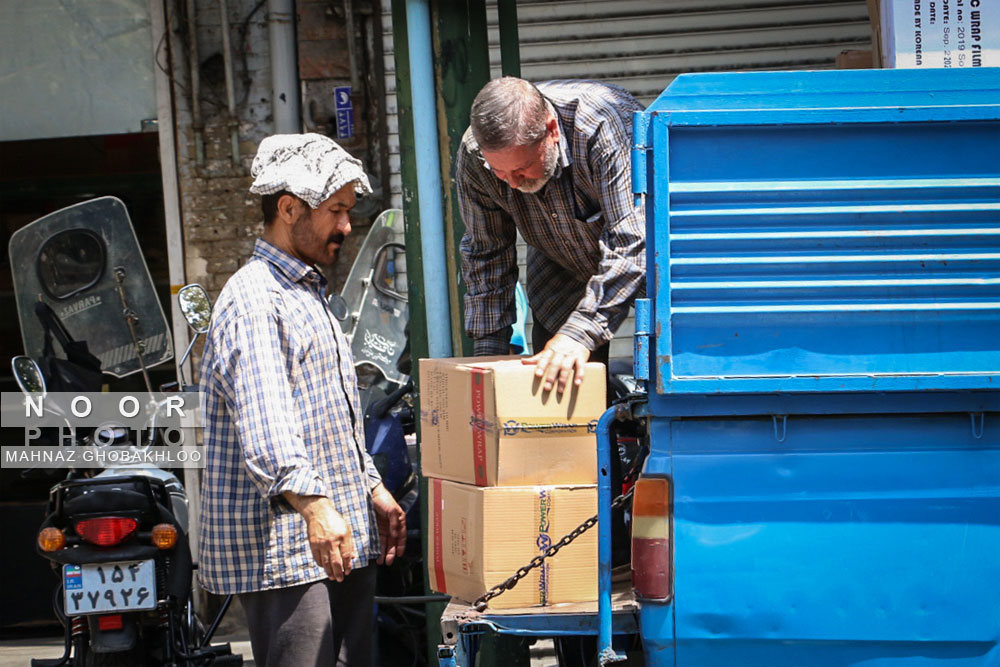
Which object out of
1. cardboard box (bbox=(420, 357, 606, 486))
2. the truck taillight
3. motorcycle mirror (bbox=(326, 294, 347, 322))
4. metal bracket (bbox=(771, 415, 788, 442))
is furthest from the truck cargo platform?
motorcycle mirror (bbox=(326, 294, 347, 322))

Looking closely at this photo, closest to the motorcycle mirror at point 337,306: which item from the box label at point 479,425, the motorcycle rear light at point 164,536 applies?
the motorcycle rear light at point 164,536

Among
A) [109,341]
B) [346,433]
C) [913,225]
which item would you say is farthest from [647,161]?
[109,341]

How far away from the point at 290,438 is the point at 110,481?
1.65 metres

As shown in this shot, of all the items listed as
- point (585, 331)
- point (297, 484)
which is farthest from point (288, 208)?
point (585, 331)

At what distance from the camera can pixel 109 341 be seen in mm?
6008

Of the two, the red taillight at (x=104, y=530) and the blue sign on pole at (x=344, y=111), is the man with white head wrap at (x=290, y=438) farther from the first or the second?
the blue sign on pole at (x=344, y=111)

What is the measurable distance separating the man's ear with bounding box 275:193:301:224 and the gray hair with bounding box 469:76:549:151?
0.59 m

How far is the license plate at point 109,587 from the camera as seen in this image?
156 inches

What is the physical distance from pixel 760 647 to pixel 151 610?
8.10 feet

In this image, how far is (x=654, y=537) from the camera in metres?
2.55

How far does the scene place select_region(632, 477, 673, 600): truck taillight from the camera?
253 centimetres

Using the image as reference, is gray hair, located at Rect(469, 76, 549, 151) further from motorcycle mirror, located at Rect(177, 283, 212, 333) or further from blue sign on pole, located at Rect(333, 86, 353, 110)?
blue sign on pole, located at Rect(333, 86, 353, 110)

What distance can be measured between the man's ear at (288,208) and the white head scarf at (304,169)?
0.03m

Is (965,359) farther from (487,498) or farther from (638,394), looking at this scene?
(487,498)
